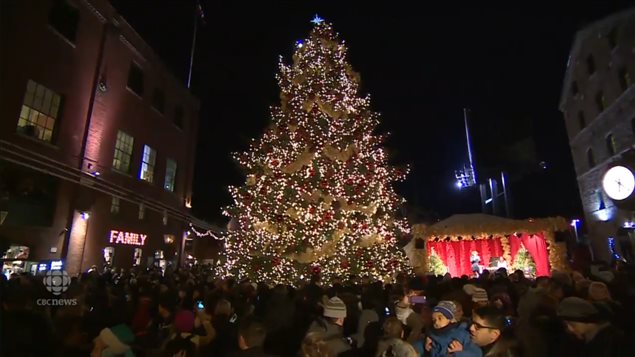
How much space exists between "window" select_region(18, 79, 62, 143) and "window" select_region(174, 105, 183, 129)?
1015 cm

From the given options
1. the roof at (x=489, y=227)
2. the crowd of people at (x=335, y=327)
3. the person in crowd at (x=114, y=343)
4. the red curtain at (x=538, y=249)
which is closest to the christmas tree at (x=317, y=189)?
the roof at (x=489, y=227)

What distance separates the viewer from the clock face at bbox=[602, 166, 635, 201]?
318 inches

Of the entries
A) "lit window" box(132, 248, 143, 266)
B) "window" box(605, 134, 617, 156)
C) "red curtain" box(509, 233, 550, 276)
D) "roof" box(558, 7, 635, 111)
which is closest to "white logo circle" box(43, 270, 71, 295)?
"lit window" box(132, 248, 143, 266)

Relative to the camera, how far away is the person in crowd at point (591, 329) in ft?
9.96

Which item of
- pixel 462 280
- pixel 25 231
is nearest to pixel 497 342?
pixel 462 280

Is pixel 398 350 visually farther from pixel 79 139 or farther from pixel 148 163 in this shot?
pixel 148 163

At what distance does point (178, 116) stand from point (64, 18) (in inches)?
410

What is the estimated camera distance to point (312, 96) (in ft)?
47.1

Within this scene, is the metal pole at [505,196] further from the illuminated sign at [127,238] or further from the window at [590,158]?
the illuminated sign at [127,238]

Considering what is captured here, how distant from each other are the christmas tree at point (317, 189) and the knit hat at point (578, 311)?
9217 mm

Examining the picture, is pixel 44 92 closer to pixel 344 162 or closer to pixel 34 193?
pixel 34 193

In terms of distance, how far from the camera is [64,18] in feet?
50.6

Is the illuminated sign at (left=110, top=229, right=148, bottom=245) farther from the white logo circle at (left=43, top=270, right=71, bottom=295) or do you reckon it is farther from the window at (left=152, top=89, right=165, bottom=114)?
the white logo circle at (left=43, top=270, right=71, bottom=295)

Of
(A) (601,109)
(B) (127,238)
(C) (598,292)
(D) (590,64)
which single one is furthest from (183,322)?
(D) (590,64)
